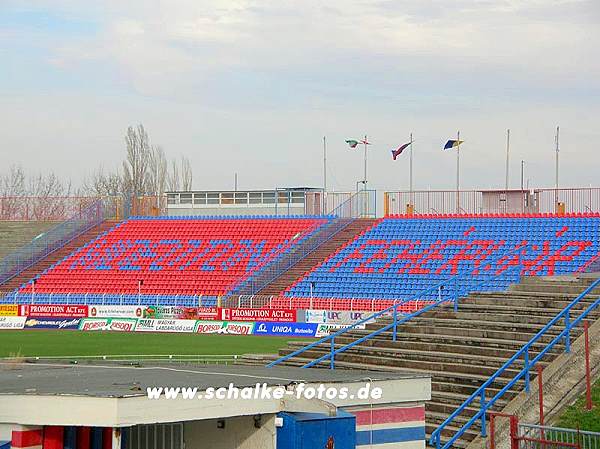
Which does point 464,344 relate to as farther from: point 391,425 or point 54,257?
point 54,257

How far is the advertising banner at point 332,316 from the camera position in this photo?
44.7 metres

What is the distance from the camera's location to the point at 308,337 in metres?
43.3

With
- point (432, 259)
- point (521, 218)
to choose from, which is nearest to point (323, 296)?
point (432, 259)

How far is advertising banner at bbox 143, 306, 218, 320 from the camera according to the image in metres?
48.9

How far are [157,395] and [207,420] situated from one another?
1527 millimetres

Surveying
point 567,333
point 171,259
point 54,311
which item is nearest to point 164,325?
point 54,311

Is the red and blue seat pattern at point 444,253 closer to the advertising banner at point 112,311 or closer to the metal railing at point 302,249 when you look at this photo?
the metal railing at point 302,249

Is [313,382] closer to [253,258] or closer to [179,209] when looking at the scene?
[253,258]

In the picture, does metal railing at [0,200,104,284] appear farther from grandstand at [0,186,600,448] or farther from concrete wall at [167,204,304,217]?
concrete wall at [167,204,304,217]

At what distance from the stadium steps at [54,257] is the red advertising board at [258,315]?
15.0 m

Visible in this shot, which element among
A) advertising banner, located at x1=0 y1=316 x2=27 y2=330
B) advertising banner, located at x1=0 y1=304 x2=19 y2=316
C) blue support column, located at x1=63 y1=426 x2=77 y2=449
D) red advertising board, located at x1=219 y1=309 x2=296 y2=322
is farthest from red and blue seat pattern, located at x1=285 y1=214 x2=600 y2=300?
blue support column, located at x1=63 y1=426 x2=77 y2=449

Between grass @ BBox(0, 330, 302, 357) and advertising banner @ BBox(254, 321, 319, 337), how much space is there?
1.13 metres

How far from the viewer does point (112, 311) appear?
167 ft

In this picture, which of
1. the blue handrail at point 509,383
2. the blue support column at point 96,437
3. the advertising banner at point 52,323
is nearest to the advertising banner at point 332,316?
the advertising banner at point 52,323
